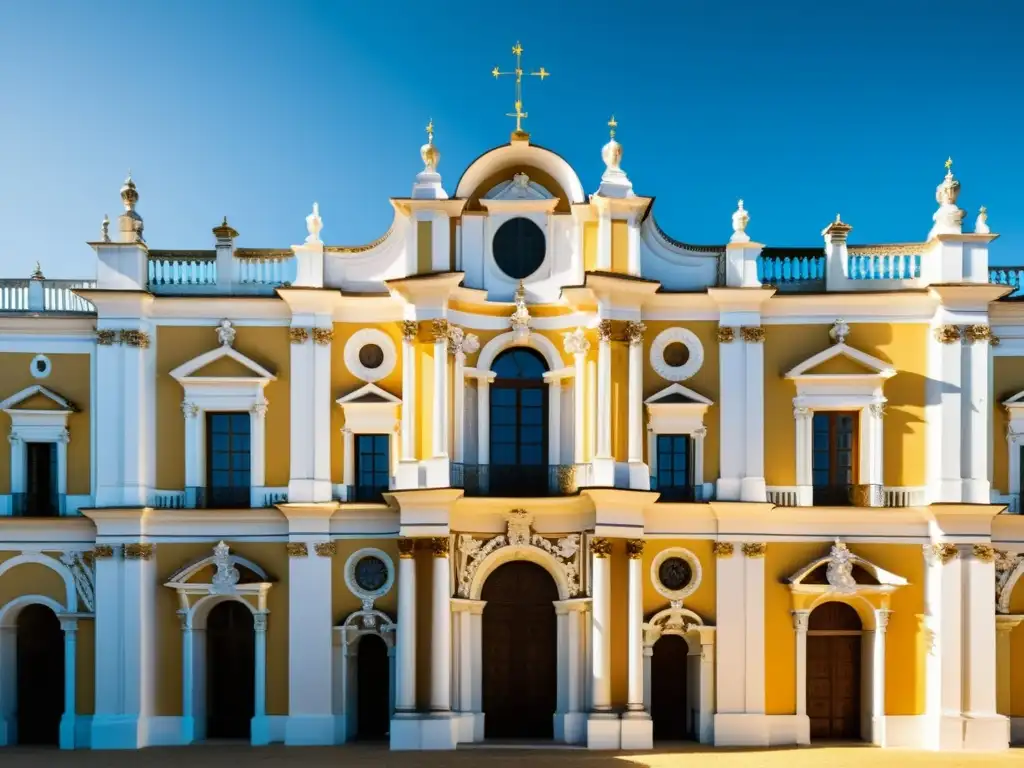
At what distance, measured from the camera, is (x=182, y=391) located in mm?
26016

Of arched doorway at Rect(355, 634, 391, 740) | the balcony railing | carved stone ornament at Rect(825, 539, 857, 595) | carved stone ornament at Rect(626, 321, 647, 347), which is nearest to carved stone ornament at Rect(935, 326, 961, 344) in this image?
carved stone ornament at Rect(825, 539, 857, 595)

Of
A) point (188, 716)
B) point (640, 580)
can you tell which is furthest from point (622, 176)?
point (188, 716)

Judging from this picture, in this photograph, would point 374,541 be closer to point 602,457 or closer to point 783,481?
point 602,457

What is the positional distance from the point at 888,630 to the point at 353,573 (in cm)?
1199

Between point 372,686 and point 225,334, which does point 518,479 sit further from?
point 225,334

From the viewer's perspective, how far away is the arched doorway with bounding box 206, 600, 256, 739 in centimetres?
2597

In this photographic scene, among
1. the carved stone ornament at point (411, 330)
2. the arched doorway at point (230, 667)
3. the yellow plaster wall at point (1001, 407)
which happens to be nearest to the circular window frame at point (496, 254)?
the carved stone ornament at point (411, 330)

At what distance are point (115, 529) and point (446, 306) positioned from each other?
8896 millimetres

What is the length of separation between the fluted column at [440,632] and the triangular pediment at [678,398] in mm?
5678

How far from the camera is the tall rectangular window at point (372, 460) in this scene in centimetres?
2605

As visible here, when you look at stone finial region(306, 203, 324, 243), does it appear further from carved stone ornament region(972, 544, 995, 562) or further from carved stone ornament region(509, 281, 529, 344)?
carved stone ornament region(972, 544, 995, 562)

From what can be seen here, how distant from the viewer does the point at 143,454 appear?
25.6 m

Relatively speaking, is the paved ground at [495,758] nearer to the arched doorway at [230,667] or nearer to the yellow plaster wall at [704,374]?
the arched doorway at [230,667]

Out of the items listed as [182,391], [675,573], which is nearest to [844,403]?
[675,573]
